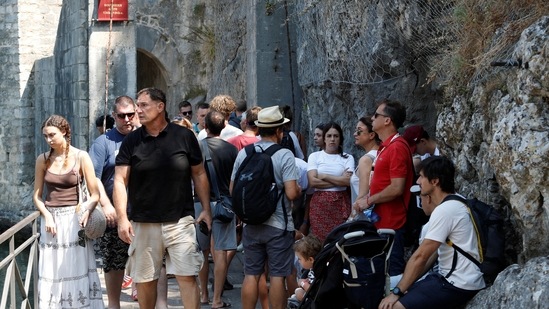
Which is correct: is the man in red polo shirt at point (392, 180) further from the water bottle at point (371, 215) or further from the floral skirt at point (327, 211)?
the floral skirt at point (327, 211)

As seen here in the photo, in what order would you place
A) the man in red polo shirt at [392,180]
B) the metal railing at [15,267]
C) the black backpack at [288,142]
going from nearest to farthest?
the metal railing at [15,267], the man in red polo shirt at [392,180], the black backpack at [288,142]

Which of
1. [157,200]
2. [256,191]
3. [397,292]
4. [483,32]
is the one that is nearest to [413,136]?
[483,32]

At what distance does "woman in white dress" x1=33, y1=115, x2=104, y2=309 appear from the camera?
23.8 feet

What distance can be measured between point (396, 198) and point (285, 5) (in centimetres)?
567

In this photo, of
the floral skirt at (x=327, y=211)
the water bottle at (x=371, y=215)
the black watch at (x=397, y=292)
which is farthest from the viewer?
the floral skirt at (x=327, y=211)

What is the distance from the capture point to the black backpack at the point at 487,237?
5.63 metres

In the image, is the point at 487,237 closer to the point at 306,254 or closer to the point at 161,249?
the point at 306,254

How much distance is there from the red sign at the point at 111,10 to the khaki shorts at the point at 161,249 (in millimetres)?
6681

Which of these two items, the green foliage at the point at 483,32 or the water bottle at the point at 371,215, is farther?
the water bottle at the point at 371,215

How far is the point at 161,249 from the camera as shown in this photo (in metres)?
6.59

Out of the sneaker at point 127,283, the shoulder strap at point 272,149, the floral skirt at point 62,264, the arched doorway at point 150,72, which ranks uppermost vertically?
the arched doorway at point 150,72

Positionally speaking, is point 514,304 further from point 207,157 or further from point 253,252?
point 207,157

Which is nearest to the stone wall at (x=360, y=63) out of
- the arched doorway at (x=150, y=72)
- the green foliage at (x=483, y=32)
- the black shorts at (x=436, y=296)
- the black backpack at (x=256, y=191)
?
the green foliage at (x=483, y=32)

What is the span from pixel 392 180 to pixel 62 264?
2.68 metres
